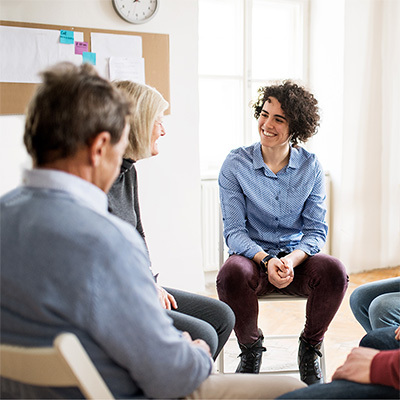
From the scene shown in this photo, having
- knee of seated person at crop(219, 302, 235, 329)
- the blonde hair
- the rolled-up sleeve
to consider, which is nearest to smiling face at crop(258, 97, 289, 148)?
the rolled-up sleeve

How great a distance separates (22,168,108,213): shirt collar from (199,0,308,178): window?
2.85 metres

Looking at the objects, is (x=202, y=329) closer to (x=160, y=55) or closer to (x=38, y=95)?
(x=38, y=95)

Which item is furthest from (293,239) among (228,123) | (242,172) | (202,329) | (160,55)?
(228,123)

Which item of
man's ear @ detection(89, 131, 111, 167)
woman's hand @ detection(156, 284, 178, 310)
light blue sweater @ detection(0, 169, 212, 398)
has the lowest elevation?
woman's hand @ detection(156, 284, 178, 310)

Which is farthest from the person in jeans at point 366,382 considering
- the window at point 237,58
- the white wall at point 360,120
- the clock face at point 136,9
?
the white wall at point 360,120

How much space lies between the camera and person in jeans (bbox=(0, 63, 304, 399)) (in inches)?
31.8

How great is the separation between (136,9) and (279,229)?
1.73 metres

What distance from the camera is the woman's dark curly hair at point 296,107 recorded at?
2.23 meters

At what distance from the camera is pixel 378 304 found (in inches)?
67.4

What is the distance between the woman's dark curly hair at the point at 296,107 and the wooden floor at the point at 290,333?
1.05 meters

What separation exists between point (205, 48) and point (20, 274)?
3.29 metres

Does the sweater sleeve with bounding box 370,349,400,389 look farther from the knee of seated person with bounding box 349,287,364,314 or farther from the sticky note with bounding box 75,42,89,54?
the sticky note with bounding box 75,42,89,54

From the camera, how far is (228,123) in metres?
3.98

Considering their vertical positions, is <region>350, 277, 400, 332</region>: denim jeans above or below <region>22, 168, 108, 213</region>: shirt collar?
below
